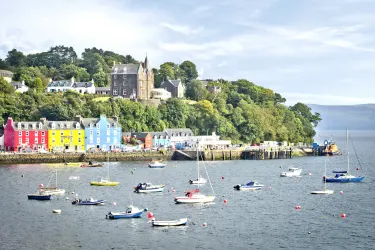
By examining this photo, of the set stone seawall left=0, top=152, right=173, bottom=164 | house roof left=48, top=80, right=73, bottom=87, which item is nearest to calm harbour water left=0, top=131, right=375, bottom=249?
stone seawall left=0, top=152, right=173, bottom=164

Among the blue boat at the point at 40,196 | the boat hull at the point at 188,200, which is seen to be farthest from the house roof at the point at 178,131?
the boat hull at the point at 188,200

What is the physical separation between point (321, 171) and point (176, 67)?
285ft

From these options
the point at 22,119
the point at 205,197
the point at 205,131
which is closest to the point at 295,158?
the point at 205,131

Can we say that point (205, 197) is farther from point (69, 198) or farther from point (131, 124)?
point (131, 124)

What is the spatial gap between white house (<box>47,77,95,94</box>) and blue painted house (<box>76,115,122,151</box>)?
2959 cm

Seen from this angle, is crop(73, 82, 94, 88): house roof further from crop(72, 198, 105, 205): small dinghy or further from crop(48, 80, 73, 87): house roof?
crop(72, 198, 105, 205): small dinghy

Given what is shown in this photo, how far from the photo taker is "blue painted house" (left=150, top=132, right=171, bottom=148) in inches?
4520

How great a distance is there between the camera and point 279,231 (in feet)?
153

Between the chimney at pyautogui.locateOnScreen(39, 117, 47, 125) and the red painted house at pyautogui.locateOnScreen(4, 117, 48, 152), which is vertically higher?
the chimney at pyautogui.locateOnScreen(39, 117, 47, 125)

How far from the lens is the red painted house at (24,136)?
4035 inches

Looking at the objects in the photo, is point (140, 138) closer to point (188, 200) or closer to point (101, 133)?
point (101, 133)

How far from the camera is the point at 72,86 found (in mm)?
140000

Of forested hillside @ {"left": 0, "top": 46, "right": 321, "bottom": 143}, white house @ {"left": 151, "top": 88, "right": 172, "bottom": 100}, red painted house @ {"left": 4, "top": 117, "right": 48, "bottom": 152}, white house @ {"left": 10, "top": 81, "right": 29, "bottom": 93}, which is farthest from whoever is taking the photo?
white house @ {"left": 151, "top": 88, "right": 172, "bottom": 100}

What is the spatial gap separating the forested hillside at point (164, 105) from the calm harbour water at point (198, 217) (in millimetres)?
38634
